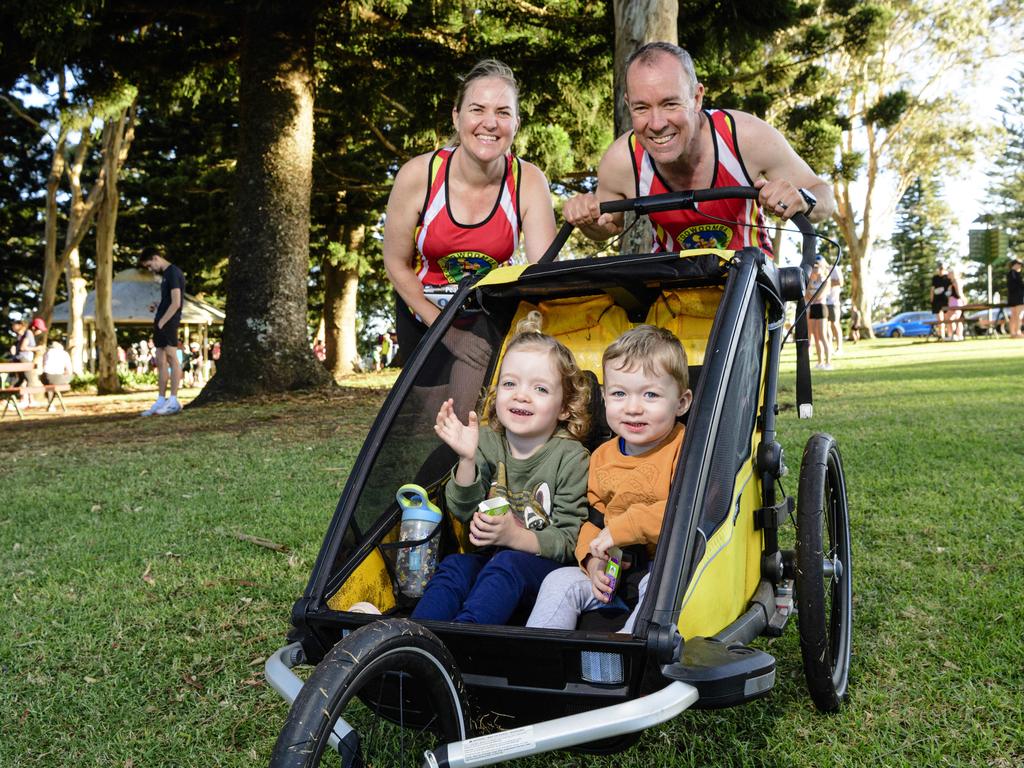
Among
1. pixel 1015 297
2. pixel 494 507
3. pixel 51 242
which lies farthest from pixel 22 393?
pixel 1015 297

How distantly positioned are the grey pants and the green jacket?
0.57ft

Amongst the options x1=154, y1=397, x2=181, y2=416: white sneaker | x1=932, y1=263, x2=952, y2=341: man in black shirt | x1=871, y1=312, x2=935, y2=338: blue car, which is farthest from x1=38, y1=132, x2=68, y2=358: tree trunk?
x1=871, y1=312, x2=935, y2=338: blue car

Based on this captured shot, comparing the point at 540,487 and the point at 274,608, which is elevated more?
the point at 540,487

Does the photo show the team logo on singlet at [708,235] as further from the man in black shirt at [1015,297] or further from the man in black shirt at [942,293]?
the man in black shirt at [942,293]

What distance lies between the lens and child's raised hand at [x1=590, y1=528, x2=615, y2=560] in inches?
86.3

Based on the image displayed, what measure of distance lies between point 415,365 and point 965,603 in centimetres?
200

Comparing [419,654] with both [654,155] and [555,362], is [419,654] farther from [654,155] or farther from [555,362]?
[654,155]

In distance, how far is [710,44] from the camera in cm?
983

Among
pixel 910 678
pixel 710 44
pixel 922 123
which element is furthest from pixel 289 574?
pixel 922 123

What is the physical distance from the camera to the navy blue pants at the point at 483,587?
214 centimetres

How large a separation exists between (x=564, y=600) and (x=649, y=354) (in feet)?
2.16

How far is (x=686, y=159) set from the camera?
314 cm

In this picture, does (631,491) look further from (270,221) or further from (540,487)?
(270,221)

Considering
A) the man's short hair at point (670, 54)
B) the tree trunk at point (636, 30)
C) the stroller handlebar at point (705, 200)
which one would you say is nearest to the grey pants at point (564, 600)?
the stroller handlebar at point (705, 200)
